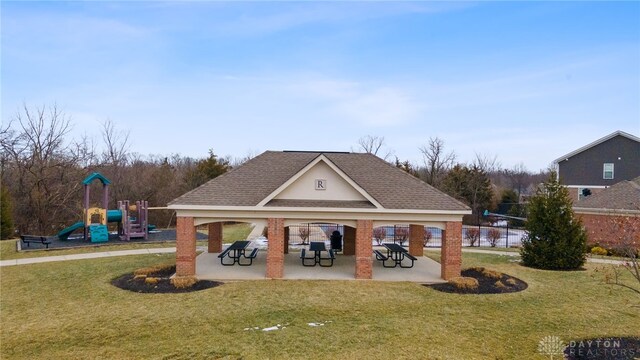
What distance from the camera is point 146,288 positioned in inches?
540

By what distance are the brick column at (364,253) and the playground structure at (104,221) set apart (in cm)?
1611

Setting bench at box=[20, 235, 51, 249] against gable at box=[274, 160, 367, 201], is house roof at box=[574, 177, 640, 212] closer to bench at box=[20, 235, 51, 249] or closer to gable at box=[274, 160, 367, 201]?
gable at box=[274, 160, 367, 201]

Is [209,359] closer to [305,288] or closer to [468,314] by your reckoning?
[305,288]

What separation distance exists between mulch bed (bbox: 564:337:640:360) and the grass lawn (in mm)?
420

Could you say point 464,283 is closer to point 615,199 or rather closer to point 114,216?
point 615,199

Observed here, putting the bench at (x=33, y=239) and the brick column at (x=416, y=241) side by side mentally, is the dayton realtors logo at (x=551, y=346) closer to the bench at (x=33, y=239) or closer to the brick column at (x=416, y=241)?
the brick column at (x=416, y=241)

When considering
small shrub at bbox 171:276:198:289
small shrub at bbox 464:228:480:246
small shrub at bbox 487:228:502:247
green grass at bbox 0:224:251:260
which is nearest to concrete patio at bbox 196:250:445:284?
small shrub at bbox 171:276:198:289

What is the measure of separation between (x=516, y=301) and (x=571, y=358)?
13.4 feet

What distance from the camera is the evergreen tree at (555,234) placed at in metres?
17.9

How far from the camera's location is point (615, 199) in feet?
87.0

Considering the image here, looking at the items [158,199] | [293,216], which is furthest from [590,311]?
[158,199]

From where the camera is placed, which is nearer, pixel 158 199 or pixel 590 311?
pixel 590 311

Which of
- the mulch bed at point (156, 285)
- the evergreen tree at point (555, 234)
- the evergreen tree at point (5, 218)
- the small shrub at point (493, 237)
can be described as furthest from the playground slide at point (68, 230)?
the small shrub at point (493, 237)

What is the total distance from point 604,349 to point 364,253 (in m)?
7.87
